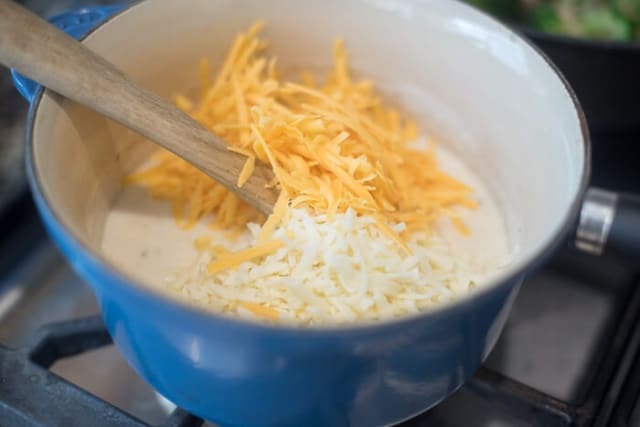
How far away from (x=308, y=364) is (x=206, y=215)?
1.02 feet

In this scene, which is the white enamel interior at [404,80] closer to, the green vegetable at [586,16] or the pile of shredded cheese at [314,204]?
the pile of shredded cheese at [314,204]

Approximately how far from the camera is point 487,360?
0.80 meters

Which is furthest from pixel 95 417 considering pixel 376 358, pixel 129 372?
pixel 376 358

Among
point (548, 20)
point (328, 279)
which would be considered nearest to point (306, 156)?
point (328, 279)

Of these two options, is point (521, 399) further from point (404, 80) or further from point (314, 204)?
point (404, 80)

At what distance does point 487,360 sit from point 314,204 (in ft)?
0.94

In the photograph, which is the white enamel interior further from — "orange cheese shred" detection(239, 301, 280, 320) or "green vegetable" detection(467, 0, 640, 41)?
"green vegetable" detection(467, 0, 640, 41)

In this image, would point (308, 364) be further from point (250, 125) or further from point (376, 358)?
point (250, 125)

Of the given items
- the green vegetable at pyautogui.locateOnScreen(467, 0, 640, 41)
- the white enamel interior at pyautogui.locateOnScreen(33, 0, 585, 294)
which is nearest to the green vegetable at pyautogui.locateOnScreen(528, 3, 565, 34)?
the green vegetable at pyautogui.locateOnScreen(467, 0, 640, 41)

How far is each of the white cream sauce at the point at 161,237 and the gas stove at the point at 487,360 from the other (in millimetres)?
72

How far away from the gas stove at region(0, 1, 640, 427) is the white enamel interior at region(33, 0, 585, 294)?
0.13 metres

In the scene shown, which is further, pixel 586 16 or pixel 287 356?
pixel 586 16

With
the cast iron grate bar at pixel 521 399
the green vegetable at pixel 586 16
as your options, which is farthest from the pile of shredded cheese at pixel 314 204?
the green vegetable at pixel 586 16

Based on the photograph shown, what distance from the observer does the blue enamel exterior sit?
46 cm
